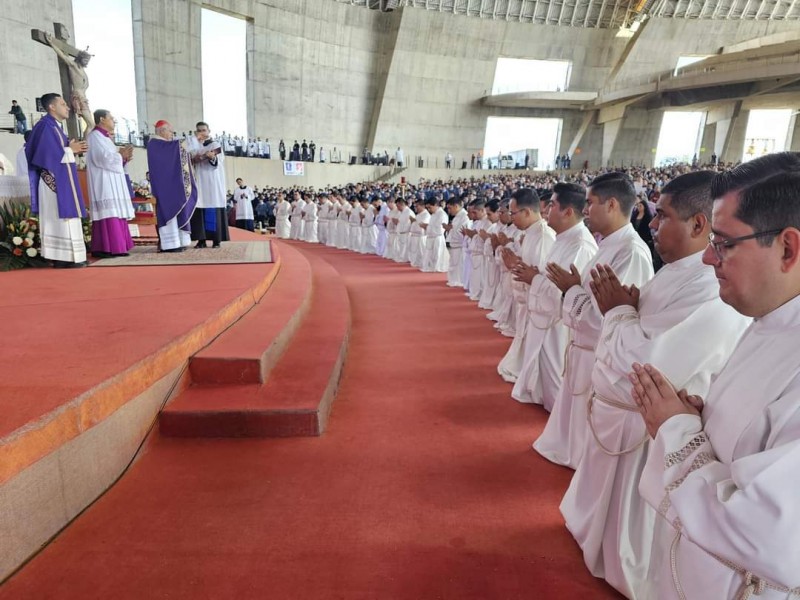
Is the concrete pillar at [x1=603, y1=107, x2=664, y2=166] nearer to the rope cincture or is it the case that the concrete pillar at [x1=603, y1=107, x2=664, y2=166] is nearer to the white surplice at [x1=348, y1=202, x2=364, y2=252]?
the white surplice at [x1=348, y1=202, x2=364, y2=252]

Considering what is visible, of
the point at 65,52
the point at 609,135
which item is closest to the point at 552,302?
the point at 65,52

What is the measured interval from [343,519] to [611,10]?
34.1 meters

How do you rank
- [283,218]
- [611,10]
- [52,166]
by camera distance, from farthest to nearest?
[611,10], [283,218], [52,166]

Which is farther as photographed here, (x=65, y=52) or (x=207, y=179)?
(x=207, y=179)

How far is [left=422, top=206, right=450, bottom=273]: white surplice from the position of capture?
10.4 meters

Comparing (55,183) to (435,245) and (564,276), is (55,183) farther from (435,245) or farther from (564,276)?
(435,245)

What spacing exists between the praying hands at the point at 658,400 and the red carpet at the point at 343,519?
3.31 ft

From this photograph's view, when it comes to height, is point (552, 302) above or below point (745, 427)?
below

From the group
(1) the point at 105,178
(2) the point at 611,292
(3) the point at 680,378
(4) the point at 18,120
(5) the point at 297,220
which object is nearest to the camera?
(3) the point at 680,378

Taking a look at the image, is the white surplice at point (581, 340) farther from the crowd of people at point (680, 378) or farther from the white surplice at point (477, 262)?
the white surplice at point (477, 262)

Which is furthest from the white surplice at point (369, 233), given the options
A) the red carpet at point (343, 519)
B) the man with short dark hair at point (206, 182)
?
the red carpet at point (343, 519)

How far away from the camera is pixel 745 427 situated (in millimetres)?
1139

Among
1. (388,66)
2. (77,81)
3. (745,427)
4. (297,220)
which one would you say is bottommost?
(297,220)

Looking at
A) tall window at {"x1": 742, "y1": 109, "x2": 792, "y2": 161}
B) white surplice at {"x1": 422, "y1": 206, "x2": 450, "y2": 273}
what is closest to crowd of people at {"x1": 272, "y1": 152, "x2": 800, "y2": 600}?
white surplice at {"x1": 422, "y1": 206, "x2": 450, "y2": 273}
